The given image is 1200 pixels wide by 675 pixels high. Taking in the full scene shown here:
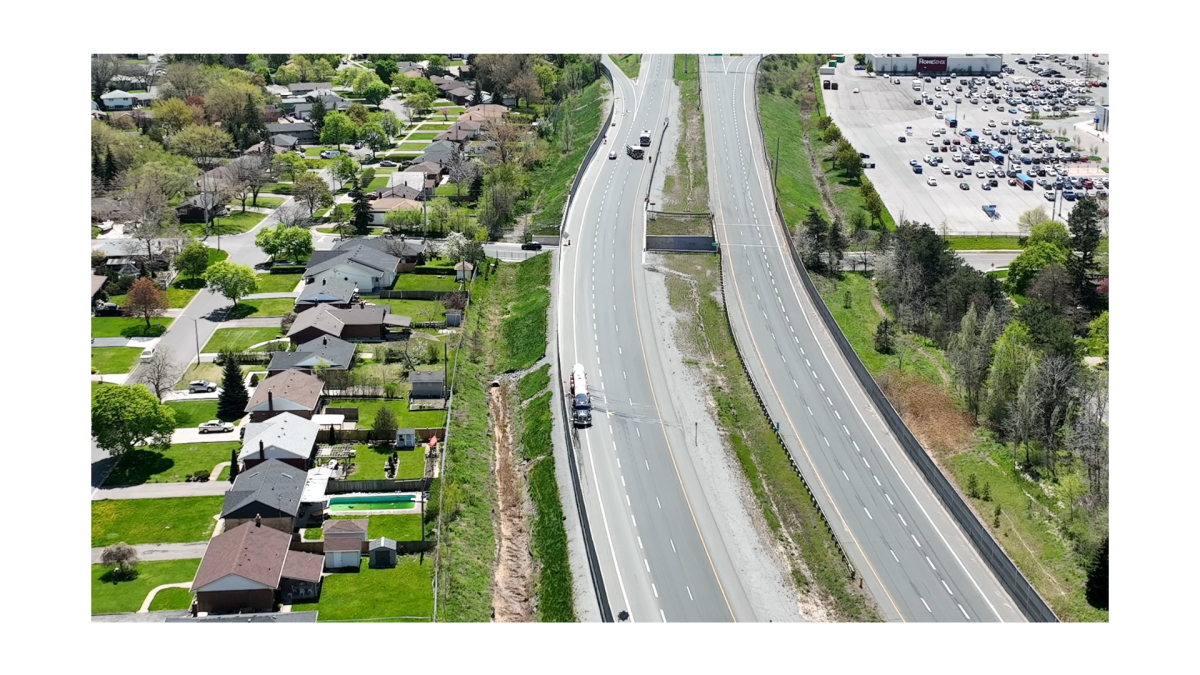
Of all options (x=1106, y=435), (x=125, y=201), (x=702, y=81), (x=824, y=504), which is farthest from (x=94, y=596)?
(x=702, y=81)

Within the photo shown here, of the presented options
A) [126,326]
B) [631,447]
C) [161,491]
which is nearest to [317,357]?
[161,491]

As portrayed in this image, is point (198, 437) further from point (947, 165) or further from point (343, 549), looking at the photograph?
point (947, 165)

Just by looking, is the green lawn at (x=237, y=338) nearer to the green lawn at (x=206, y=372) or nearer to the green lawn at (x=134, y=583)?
the green lawn at (x=206, y=372)

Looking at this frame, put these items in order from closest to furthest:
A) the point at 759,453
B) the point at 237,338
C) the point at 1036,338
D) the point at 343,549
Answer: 1. the point at 343,549
2. the point at 759,453
3. the point at 1036,338
4. the point at 237,338

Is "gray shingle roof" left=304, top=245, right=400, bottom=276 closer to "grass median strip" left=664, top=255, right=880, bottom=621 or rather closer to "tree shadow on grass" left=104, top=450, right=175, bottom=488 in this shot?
"grass median strip" left=664, top=255, right=880, bottom=621

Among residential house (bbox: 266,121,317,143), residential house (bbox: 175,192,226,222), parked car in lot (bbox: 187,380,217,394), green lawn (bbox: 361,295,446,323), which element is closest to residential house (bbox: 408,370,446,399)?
green lawn (bbox: 361,295,446,323)

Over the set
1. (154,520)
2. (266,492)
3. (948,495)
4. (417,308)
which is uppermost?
(417,308)

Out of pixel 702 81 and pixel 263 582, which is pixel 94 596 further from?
pixel 702 81

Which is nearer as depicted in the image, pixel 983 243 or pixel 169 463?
pixel 169 463
